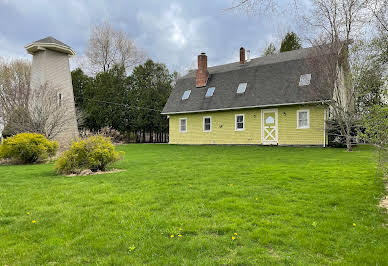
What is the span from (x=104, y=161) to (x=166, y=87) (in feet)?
73.9

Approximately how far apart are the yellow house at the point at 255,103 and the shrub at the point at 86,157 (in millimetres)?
11520

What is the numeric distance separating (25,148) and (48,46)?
11.6m

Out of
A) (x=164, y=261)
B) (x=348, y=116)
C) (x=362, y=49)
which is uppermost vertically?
(x=362, y=49)

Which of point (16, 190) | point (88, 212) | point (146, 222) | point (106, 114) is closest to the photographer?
point (146, 222)

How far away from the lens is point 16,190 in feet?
20.5

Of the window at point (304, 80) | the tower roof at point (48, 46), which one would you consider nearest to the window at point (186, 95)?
the window at point (304, 80)

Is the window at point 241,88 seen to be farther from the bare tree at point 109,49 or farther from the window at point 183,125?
the bare tree at point 109,49

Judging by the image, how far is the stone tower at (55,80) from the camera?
1867cm

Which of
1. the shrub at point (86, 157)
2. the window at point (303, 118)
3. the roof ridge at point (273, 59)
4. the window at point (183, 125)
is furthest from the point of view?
the window at point (183, 125)

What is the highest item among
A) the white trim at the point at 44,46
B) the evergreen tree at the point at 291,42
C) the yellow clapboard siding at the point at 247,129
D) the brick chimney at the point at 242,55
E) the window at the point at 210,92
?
the evergreen tree at the point at 291,42

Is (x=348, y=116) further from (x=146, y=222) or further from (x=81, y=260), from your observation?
(x=81, y=260)

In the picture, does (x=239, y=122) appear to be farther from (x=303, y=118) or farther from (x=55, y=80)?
(x=55, y=80)

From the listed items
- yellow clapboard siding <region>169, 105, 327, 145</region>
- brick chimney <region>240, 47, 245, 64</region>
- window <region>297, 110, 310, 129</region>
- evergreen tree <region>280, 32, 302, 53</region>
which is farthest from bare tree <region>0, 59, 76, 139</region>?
evergreen tree <region>280, 32, 302, 53</region>

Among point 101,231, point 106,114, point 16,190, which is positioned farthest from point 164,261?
point 106,114
